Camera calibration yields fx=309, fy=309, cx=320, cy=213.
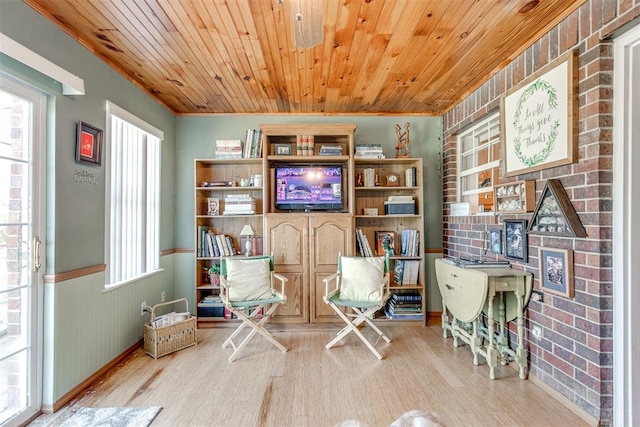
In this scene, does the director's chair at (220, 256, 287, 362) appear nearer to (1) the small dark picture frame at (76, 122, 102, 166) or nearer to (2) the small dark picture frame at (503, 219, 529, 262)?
(1) the small dark picture frame at (76, 122, 102, 166)

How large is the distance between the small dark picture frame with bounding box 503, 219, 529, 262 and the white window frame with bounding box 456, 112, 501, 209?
0.51 m

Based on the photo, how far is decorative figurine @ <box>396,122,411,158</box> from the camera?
11.8 ft

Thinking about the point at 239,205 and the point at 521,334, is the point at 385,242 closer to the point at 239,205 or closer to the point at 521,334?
the point at 521,334

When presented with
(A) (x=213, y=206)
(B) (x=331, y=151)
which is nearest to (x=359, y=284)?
(B) (x=331, y=151)

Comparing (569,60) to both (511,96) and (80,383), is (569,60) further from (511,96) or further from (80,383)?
(80,383)

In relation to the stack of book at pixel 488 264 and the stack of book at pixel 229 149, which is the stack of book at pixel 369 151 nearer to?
the stack of book at pixel 229 149

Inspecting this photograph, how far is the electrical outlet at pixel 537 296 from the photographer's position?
216cm

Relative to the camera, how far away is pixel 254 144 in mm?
3488

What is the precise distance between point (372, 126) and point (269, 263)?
81.0 inches

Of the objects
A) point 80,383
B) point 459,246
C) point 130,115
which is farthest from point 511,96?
point 80,383

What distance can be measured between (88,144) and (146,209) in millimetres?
992

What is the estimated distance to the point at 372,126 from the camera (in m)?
3.78

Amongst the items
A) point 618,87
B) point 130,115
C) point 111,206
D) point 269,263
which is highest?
point 130,115

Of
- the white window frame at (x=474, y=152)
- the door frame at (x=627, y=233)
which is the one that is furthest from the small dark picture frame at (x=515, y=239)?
the door frame at (x=627, y=233)
